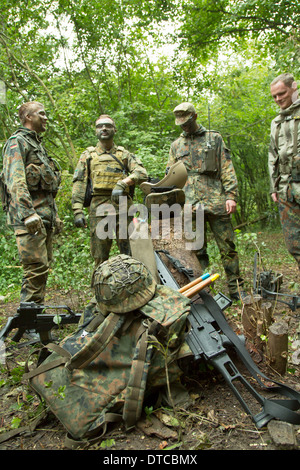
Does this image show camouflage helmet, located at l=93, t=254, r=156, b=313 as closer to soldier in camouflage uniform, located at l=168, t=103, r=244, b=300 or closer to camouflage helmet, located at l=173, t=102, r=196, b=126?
soldier in camouflage uniform, located at l=168, t=103, r=244, b=300

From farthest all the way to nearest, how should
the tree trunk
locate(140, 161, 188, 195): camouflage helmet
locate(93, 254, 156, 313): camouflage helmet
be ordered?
locate(140, 161, 188, 195): camouflage helmet < the tree trunk < locate(93, 254, 156, 313): camouflage helmet

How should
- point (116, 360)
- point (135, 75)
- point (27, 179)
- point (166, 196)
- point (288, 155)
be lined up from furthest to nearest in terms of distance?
point (135, 75)
point (288, 155)
point (27, 179)
point (166, 196)
point (116, 360)

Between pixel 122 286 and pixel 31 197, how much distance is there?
6.77 ft

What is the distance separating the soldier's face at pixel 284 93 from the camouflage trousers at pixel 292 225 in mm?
1119

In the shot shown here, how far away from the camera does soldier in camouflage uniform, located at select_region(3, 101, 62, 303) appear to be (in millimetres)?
3410

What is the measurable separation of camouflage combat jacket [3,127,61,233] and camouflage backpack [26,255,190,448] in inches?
62.9

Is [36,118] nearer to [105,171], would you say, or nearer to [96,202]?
[105,171]

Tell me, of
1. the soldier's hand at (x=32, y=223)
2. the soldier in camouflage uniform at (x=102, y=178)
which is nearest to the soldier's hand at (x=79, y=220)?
the soldier in camouflage uniform at (x=102, y=178)

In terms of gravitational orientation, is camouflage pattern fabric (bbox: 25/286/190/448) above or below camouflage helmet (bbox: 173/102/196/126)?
below

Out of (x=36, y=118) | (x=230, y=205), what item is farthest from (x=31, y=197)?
(x=230, y=205)

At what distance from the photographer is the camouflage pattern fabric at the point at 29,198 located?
3.42 meters

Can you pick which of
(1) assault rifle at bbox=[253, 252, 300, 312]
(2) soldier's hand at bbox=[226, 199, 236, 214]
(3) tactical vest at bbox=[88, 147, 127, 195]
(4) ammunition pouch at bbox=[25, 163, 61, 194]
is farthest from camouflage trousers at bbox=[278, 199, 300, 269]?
(4) ammunition pouch at bbox=[25, 163, 61, 194]

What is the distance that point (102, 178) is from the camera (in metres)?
4.48

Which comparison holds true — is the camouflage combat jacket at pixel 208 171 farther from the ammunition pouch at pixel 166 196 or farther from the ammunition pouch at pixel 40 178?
the ammunition pouch at pixel 40 178
